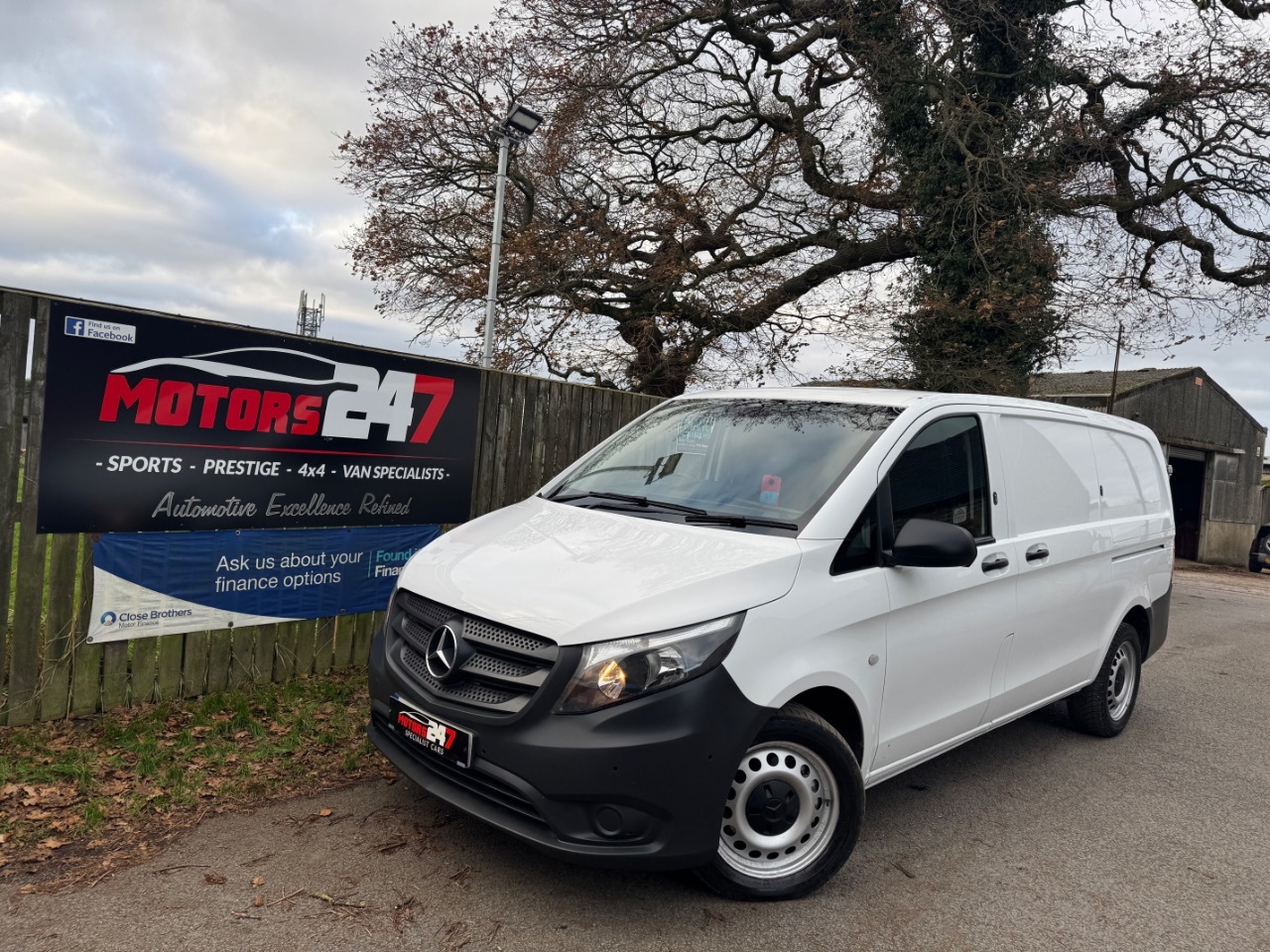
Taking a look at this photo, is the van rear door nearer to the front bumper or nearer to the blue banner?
the front bumper

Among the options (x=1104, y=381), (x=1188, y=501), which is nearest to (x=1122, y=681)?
(x=1104, y=381)

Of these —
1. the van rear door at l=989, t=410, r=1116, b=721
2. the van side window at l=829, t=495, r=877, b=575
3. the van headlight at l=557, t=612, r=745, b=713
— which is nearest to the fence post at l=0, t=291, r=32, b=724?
the van headlight at l=557, t=612, r=745, b=713

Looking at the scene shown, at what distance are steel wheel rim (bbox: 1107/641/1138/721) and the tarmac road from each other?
828mm

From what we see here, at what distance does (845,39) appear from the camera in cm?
1427

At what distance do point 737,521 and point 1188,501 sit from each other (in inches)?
1258

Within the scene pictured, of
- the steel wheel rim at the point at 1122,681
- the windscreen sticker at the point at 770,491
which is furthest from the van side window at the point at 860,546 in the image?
the steel wheel rim at the point at 1122,681

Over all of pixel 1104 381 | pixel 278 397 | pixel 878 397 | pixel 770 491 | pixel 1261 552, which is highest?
pixel 1104 381

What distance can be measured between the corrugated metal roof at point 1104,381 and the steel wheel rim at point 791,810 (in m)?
23.5

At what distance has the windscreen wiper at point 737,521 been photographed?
10.9 ft

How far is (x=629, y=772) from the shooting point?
2.67 m

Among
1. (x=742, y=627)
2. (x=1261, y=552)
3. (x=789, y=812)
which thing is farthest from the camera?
(x=1261, y=552)

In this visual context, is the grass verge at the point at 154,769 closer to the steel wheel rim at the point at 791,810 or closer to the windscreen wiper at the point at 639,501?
the windscreen wiper at the point at 639,501

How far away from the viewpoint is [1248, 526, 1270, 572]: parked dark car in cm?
2297

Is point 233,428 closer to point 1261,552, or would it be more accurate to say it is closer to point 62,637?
point 62,637
